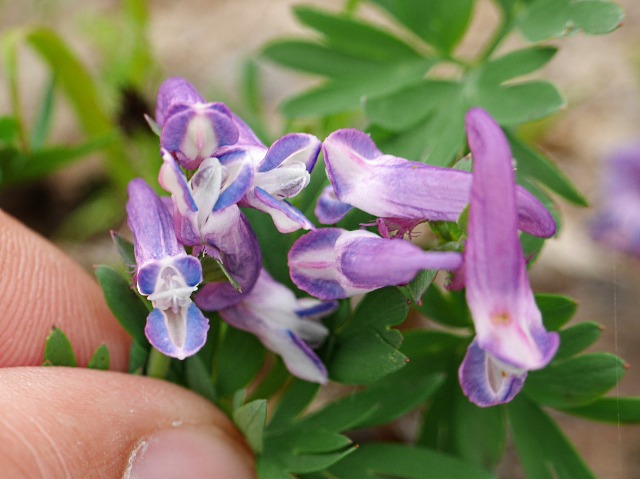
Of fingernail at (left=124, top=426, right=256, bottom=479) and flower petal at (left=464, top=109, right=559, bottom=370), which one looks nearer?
flower petal at (left=464, top=109, right=559, bottom=370)

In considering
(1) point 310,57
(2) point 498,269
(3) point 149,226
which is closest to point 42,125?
(1) point 310,57

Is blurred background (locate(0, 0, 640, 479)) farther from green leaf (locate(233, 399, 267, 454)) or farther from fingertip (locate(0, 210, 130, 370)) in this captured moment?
green leaf (locate(233, 399, 267, 454))

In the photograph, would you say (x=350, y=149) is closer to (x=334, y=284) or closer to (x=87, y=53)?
(x=334, y=284)

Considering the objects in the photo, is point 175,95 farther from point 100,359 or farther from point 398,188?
point 100,359

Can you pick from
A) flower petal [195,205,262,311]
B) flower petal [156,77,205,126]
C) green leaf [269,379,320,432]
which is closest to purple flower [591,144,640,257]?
green leaf [269,379,320,432]

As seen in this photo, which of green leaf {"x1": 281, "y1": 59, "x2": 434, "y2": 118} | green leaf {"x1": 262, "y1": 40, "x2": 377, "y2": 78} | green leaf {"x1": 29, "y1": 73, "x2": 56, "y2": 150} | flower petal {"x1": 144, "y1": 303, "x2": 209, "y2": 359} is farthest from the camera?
green leaf {"x1": 29, "y1": 73, "x2": 56, "y2": 150}
